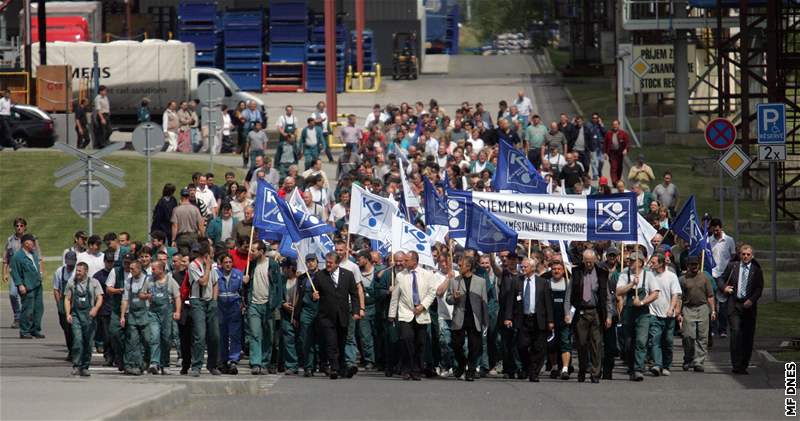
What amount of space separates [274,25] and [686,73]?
20515mm

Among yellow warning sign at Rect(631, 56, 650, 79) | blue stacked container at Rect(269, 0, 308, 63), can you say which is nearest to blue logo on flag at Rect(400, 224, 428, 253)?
yellow warning sign at Rect(631, 56, 650, 79)

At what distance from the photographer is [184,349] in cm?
1994

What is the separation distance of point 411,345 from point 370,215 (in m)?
2.53

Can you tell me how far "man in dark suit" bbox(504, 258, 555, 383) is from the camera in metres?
19.5

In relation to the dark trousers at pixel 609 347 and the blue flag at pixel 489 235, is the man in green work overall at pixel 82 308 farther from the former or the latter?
the dark trousers at pixel 609 347

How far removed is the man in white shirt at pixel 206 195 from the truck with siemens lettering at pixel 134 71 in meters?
20.2

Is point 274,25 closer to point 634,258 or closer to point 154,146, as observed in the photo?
point 154,146

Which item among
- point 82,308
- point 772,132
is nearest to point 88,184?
point 82,308

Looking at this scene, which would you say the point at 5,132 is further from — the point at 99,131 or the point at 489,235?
the point at 489,235

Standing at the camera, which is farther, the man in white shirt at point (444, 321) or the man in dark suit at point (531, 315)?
the man in white shirt at point (444, 321)

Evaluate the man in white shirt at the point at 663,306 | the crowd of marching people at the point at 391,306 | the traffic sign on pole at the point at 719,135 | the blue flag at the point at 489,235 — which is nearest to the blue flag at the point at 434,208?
the crowd of marching people at the point at 391,306

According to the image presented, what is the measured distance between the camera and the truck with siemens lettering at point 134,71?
158 feet

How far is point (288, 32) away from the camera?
6078 centimetres

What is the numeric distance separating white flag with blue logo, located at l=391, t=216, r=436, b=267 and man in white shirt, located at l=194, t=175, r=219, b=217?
7.65m
